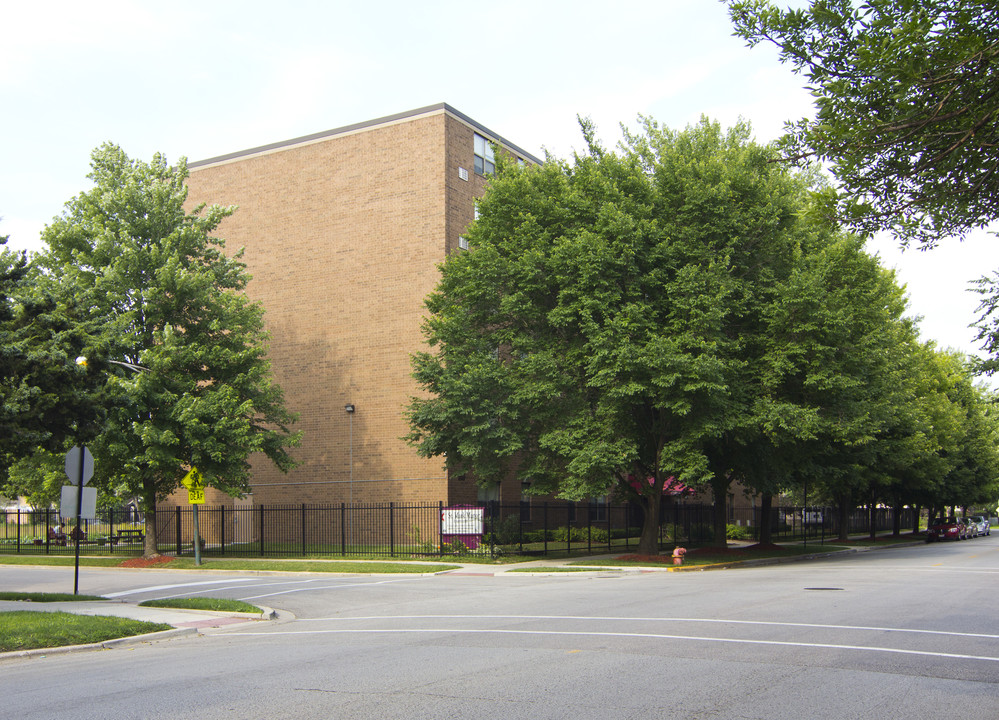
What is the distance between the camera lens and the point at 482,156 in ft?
130

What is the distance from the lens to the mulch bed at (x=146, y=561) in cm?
2955

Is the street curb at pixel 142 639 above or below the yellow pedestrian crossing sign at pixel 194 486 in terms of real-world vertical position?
below

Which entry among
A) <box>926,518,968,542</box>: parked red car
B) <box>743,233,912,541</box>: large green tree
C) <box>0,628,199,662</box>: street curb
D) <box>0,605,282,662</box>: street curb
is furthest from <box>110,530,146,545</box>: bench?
<box>926,518,968,542</box>: parked red car

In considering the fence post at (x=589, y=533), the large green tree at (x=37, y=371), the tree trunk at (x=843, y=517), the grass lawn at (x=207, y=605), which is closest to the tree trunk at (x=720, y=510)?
the fence post at (x=589, y=533)

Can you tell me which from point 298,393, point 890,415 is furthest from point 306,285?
point 890,415

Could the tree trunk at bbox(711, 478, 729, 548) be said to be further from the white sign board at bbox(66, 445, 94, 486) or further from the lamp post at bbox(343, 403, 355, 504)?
Result: the white sign board at bbox(66, 445, 94, 486)

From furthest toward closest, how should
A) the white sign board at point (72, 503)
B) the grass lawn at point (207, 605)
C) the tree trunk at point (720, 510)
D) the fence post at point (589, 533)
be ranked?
1. the fence post at point (589, 533)
2. the tree trunk at point (720, 510)
3. the white sign board at point (72, 503)
4. the grass lawn at point (207, 605)

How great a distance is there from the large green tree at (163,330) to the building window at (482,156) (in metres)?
12.2

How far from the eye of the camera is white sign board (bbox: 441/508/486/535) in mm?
30984

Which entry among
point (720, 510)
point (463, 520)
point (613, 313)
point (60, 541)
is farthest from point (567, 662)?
point (60, 541)

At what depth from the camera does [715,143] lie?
3005 centimetres

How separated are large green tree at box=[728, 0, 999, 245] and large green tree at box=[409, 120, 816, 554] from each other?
1703cm

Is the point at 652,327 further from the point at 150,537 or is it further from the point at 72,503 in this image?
the point at 150,537

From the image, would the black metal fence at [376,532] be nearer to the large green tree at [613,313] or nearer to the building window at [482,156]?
the large green tree at [613,313]
